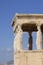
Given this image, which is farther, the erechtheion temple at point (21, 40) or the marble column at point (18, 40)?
the marble column at point (18, 40)

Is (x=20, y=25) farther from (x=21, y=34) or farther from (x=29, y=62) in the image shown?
(x=29, y=62)

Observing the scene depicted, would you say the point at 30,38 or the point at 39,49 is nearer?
the point at 39,49

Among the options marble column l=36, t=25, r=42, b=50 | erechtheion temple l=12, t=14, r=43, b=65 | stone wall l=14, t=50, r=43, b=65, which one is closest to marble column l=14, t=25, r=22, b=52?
erechtheion temple l=12, t=14, r=43, b=65

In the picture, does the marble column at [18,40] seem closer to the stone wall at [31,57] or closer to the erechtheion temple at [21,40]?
the erechtheion temple at [21,40]

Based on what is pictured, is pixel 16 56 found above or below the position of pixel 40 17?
below

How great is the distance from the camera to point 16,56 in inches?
1535

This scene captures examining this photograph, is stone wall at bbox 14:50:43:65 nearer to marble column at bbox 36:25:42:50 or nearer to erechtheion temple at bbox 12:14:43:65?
erechtheion temple at bbox 12:14:43:65

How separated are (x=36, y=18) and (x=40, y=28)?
41.0 inches

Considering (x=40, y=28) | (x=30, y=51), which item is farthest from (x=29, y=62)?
(x=40, y=28)

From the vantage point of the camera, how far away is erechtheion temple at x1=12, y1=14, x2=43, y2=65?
127ft

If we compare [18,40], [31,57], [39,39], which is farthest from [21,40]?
[31,57]

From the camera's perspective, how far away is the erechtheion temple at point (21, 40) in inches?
1528

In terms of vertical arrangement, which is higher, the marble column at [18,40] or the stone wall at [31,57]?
the marble column at [18,40]

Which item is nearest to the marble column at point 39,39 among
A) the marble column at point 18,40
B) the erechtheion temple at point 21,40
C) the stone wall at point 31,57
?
the erechtheion temple at point 21,40
